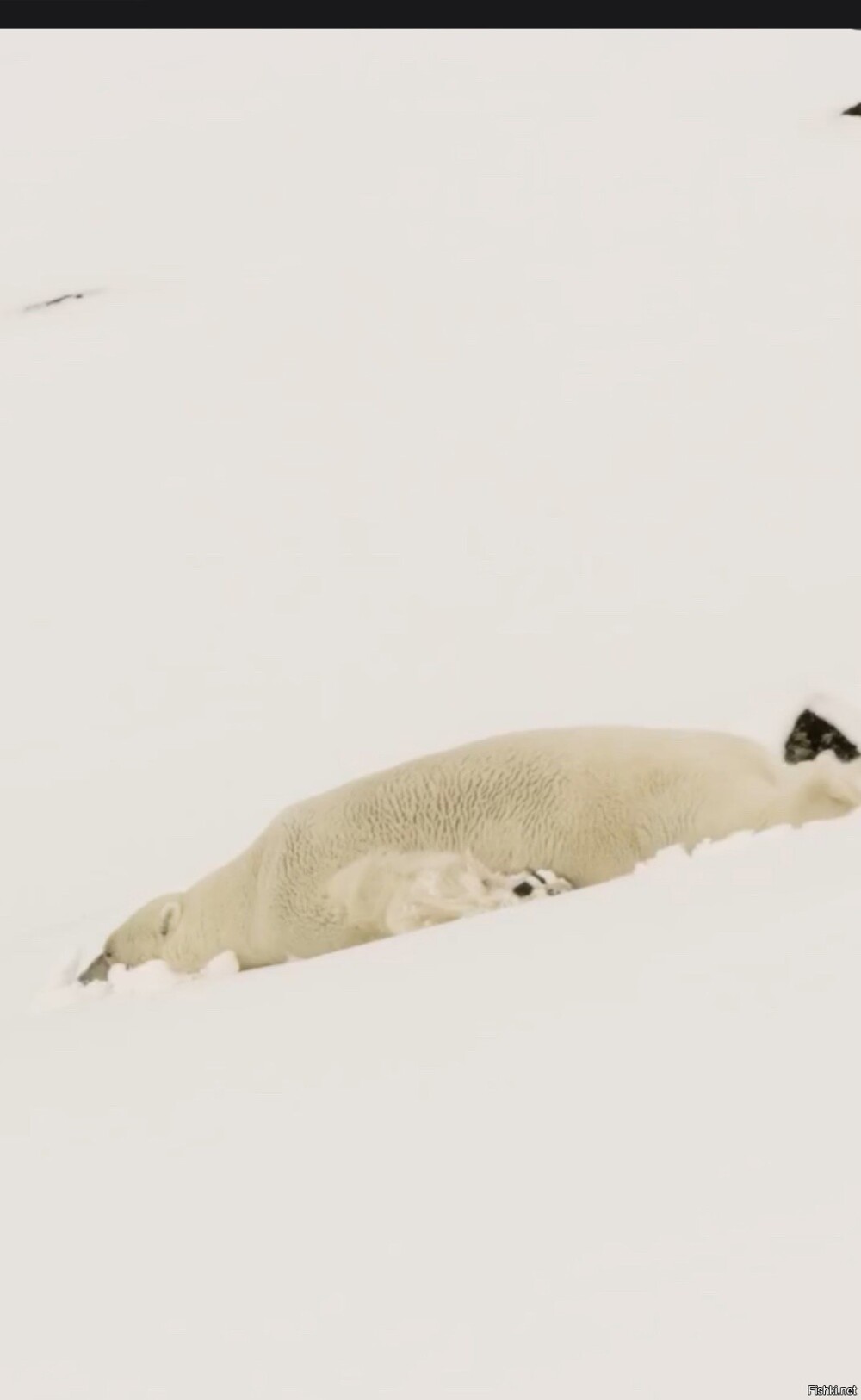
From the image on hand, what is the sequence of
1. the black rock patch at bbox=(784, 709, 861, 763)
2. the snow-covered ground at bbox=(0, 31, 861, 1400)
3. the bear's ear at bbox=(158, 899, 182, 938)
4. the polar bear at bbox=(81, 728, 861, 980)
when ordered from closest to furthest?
1. the snow-covered ground at bbox=(0, 31, 861, 1400)
2. the polar bear at bbox=(81, 728, 861, 980)
3. the black rock patch at bbox=(784, 709, 861, 763)
4. the bear's ear at bbox=(158, 899, 182, 938)

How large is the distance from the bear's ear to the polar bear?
7.1 inches

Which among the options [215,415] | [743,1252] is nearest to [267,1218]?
[743,1252]

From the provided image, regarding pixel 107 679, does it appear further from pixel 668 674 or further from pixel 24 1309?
pixel 24 1309

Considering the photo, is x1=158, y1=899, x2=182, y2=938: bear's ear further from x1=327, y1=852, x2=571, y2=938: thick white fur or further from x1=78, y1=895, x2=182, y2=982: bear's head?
x1=327, y1=852, x2=571, y2=938: thick white fur

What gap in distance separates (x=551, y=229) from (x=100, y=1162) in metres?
6.40

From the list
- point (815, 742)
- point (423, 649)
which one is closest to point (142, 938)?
point (815, 742)

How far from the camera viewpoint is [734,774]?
9.33 feet

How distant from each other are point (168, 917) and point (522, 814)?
0.87m

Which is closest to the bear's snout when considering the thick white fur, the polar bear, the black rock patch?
the polar bear

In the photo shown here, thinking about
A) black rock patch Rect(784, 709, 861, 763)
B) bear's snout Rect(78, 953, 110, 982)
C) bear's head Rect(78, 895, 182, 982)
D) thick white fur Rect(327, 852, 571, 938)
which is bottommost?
bear's snout Rect(78, 953, 110, 982)

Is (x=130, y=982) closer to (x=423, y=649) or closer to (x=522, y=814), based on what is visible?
(x=522, y=814)

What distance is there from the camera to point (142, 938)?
3.42 metres

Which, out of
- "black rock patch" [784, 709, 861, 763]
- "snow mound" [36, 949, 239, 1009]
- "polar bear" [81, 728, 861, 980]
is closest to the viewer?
"polar bear" [81, 728, 861, 980]

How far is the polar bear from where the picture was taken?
282 centimetres
